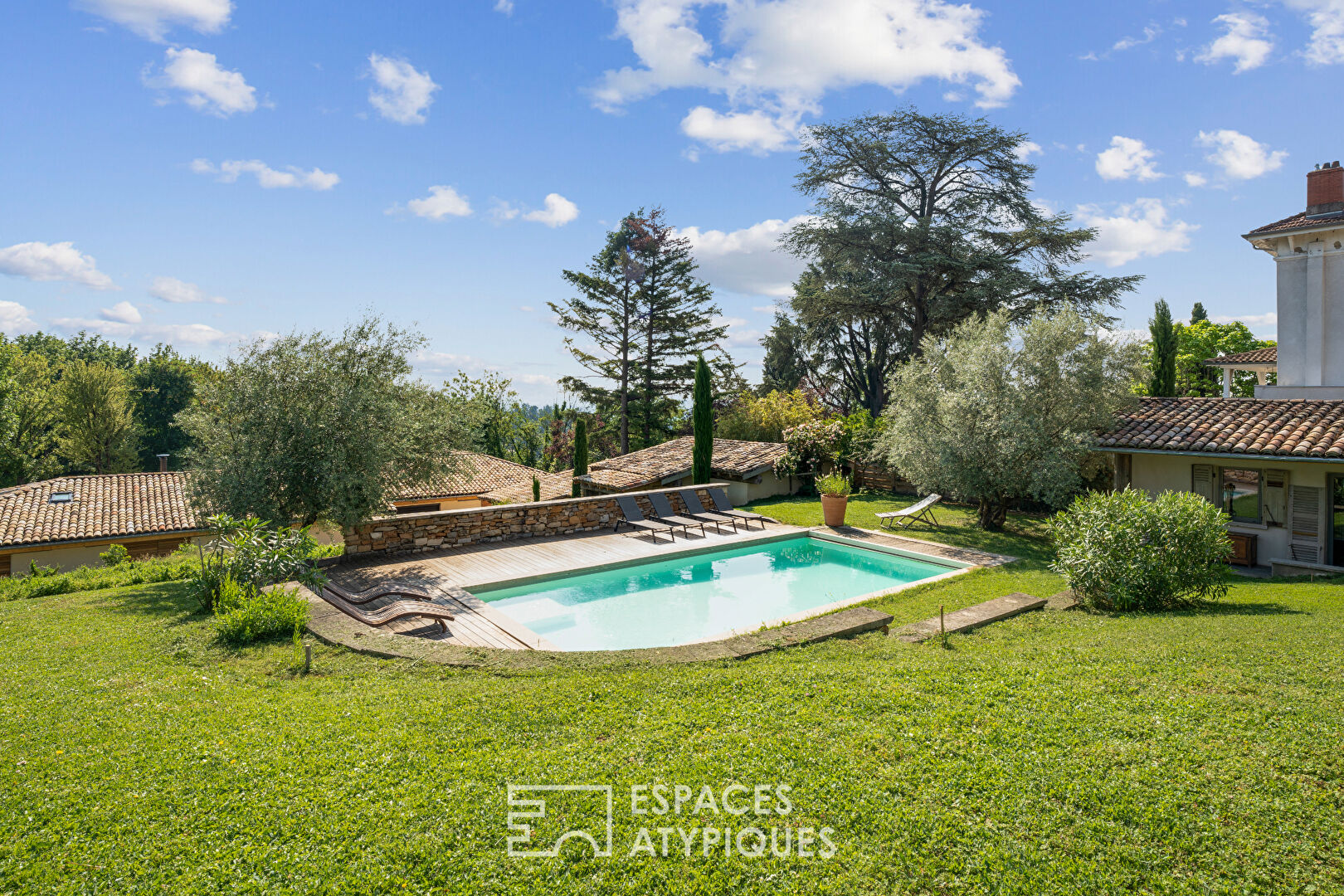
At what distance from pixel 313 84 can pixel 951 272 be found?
21.3 metres

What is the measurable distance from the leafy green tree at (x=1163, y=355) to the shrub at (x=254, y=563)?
3201cm

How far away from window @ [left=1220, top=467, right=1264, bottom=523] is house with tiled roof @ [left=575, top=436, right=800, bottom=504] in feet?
35.8

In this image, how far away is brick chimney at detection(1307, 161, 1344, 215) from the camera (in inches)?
594

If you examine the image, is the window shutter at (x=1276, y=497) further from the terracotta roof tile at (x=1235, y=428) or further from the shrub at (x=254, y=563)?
the shrub at (x=254, y=563)

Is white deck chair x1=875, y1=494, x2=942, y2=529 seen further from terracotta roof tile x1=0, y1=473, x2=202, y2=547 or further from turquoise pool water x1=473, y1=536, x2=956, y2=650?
terracotta roof tile x1=0, y1=473, x2=202, y2=547

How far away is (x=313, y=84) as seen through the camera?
11.6 m

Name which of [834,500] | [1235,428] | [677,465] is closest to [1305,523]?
[1235,428]

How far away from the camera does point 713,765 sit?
3.85 metres

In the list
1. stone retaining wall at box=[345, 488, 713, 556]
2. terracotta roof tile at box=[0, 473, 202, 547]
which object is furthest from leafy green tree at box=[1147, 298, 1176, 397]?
terracotta roof tile at box=[0, 473, 202, 547]

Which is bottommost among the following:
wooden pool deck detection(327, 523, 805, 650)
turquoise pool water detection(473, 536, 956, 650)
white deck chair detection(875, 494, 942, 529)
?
turquoise pool water detection(473, 536, 956, 650)

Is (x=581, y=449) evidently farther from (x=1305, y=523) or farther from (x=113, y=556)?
(x=1305, y=523)

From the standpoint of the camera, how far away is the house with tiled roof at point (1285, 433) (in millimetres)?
11250

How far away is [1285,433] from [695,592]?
35.2ft

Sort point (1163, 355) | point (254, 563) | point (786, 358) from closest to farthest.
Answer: point (254, 563) < point (1163, 355) < point (786, 358)
